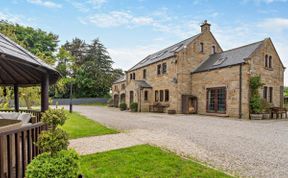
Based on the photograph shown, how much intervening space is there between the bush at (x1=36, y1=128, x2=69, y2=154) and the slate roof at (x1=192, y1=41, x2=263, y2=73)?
52.1 feet

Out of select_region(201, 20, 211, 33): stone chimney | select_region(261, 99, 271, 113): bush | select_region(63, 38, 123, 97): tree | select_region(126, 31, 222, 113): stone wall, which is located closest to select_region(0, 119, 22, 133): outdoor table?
select_region(126, 31, 222, 113): stone wall

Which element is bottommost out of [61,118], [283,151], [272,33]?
[283,151]

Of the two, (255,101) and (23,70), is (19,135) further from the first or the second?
(255,101)

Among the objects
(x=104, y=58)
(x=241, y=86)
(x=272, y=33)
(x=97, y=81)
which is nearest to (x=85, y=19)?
(x=241, y=86)

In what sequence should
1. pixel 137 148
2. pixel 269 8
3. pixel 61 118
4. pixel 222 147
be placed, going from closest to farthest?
pixel 61 118, pixel 137 148, pixel 222 147, pixel 269 8

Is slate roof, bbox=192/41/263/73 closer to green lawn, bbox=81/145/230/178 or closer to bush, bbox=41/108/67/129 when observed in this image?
green lawn, bbox=81/145/230/178

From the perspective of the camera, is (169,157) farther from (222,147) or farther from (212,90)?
(212,90)

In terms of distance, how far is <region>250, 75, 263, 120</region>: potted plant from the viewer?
1478 cm

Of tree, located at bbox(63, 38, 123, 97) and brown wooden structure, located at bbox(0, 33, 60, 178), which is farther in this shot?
tree, located at bbox(63, 38, 123, 97)

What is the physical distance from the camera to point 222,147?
6.34 meters

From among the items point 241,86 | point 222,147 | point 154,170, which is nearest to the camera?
point 154,170

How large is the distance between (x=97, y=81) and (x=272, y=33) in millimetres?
32214

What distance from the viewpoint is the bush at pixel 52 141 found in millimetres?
2827

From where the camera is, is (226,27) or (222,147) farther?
(226,27)
